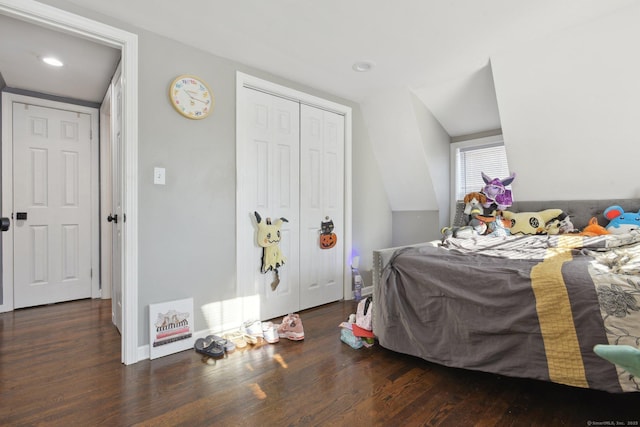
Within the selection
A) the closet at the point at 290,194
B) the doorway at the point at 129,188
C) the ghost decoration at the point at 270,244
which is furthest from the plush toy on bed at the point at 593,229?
the doorway at the point at 129,188

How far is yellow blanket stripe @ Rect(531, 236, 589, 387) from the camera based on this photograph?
4.64 ft

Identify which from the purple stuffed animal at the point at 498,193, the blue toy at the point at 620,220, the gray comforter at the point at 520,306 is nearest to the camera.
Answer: the gray comforter at the point at 520,306

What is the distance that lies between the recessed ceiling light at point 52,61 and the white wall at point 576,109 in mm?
3323

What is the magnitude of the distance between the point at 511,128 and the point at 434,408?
2.37m

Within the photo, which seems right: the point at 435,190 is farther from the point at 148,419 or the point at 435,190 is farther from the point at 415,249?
the point at 148,419

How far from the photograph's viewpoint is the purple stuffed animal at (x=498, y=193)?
9.14ft

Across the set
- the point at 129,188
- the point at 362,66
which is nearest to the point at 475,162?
the point at 362,66

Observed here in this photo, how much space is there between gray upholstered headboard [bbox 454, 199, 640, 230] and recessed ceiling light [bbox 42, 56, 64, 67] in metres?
3.60

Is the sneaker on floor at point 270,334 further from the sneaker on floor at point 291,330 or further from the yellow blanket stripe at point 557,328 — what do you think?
the yellow blanket stripe at point 557,328

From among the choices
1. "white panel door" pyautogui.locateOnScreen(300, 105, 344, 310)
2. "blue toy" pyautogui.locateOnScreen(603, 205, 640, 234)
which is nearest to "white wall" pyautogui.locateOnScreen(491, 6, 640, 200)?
"blue toy" pyautogui.locateOnScreen(603, 205, 640, 234)

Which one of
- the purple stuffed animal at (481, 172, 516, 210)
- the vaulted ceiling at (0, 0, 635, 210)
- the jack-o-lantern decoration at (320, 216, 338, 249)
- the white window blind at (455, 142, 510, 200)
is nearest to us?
the vaulted ceiling at (0, 0, 635, 210)

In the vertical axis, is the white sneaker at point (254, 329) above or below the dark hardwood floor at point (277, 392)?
above

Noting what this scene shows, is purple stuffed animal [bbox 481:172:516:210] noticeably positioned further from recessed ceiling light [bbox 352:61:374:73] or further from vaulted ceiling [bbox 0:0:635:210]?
recessed ceiling light [bbox 352:61:374:73]

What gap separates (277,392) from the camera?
1.66m
